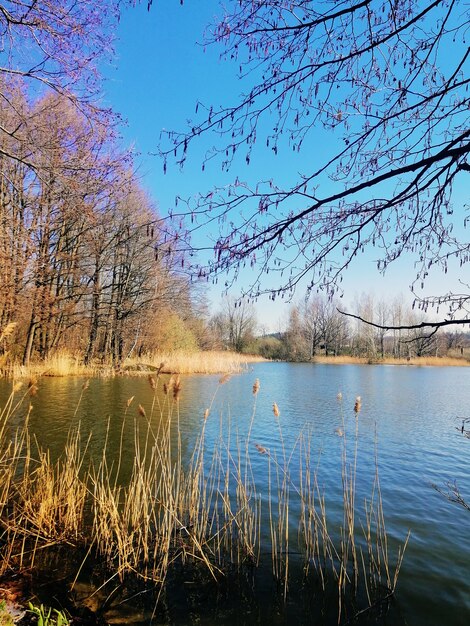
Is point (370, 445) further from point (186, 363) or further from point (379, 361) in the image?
point (379, 361)

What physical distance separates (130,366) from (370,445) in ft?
52.0

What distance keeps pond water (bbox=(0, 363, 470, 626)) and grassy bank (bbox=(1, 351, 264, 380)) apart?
94 cm

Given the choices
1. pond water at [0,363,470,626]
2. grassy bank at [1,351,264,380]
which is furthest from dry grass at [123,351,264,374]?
pond water at [0,363,470,626]

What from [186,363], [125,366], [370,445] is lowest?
[370,445]

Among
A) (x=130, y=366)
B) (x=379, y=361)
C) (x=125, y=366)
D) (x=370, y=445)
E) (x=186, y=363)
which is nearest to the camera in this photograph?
(x=370, y=445)

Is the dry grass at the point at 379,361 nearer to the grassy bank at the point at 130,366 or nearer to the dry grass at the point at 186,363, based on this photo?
the grassy bank at the point at 130,366

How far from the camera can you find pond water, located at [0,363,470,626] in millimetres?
3398

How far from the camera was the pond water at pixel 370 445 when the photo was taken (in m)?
3.40

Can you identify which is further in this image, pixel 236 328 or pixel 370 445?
pixel 236 328

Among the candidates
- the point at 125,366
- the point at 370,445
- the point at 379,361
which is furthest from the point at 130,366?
the point at 379,361

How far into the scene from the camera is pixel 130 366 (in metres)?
22.3

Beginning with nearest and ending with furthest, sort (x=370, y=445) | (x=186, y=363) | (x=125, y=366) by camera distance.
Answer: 1. (x=370, y=445)
2. (x=125, y=366)
3. (x=186, y=363)

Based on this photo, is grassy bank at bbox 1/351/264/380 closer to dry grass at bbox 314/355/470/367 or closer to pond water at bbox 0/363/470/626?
pond water at bbox 0/363/470/626

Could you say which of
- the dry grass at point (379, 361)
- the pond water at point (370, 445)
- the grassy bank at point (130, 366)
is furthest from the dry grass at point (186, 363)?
the dry grass at point (379, 361)
